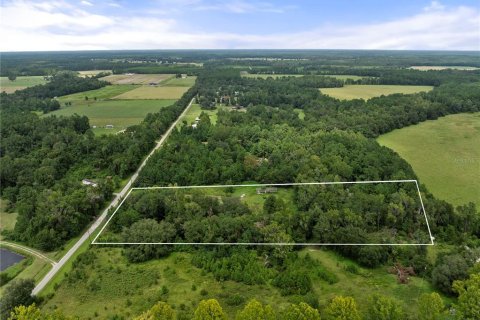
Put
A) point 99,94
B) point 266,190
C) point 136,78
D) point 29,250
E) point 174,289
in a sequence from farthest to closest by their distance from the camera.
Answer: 1. point 136,78
2. point 99,94
3. point 266,190
4. point 29,250
5. point 174,289

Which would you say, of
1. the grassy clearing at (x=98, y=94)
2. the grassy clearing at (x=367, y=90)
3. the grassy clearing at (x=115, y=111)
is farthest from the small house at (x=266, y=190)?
the grassy clearing at (x=98, y=94)

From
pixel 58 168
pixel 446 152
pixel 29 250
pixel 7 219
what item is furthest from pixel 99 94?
pixel 446 152

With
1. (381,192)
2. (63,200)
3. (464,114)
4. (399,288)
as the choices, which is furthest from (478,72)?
(63,200)

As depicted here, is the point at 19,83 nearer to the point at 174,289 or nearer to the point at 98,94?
the point at 98,94

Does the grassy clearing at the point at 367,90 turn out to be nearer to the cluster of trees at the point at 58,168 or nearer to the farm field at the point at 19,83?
the cluster of trees at the point at 58,168

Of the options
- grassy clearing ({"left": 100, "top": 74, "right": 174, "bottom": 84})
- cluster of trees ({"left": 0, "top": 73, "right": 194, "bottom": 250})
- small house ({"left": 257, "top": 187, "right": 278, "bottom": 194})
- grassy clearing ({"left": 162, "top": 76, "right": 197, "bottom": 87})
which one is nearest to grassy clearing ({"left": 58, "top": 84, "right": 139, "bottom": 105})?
grassy clearing ({"left": 162, "top": 76, "right": 197, "bottom": 87})

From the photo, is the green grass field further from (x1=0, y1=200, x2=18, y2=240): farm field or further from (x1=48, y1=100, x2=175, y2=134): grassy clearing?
(x1=0, y1=200, x2=18, y2=240): farm field
